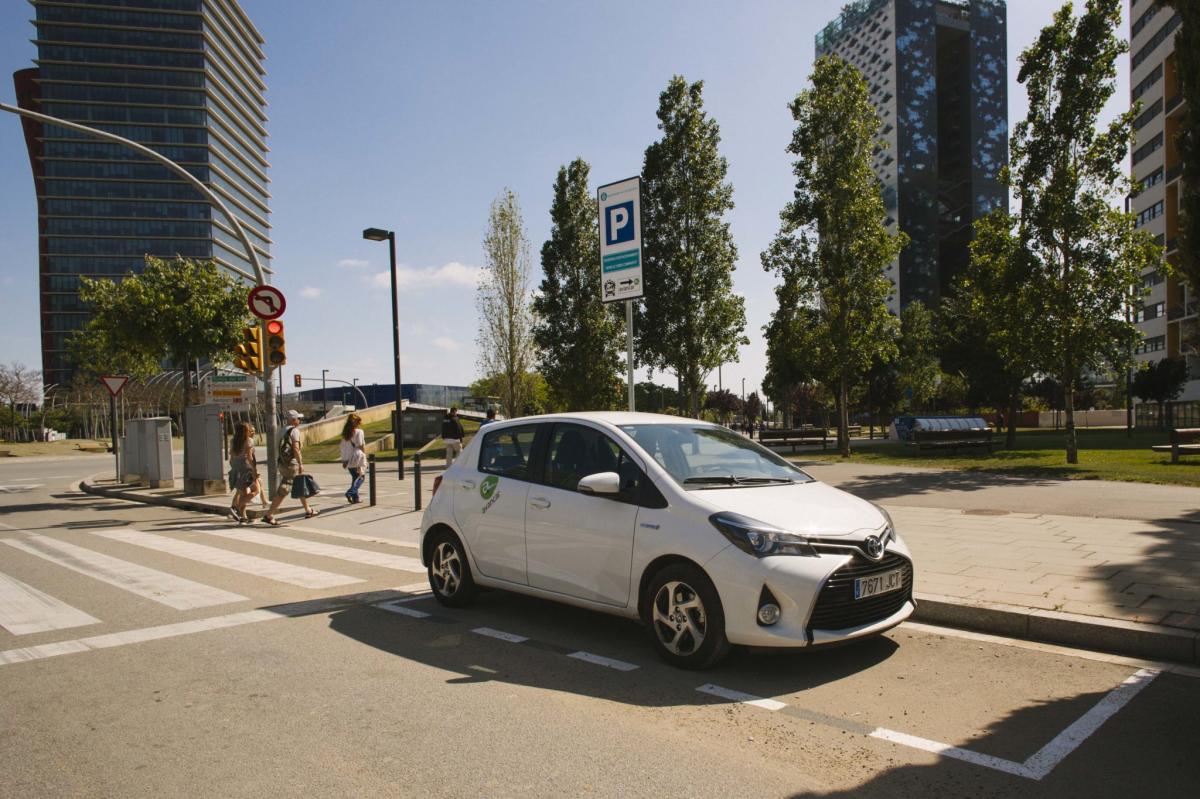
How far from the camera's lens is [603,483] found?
5.03m

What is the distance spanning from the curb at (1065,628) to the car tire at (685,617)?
2.15 metres

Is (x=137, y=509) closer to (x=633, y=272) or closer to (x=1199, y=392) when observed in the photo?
(x=633, y=272)

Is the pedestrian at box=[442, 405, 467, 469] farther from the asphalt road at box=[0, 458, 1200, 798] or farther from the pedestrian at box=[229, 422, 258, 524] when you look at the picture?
the asphalt road at box=[0, 458, 1200, 798]

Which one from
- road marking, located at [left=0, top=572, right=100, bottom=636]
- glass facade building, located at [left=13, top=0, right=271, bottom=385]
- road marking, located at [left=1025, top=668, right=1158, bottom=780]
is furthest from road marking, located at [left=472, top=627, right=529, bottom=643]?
glass facade building, located at [left=13, top=0, right=271, bottom=385]

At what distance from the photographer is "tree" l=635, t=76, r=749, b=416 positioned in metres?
29.6

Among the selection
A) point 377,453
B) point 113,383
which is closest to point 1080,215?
point 113,383

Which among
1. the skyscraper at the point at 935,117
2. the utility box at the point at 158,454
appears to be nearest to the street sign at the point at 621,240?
the utility box at the point at 158,454

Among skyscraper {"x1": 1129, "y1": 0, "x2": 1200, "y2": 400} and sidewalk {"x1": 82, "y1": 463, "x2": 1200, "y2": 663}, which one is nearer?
sidewalk {"x1": 82, "y1": 463, "x2": 1200, "y2": 663}

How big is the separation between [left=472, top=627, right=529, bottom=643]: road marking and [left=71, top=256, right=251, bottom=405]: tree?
54.3ft

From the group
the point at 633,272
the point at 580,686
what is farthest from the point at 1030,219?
the point at 580,686

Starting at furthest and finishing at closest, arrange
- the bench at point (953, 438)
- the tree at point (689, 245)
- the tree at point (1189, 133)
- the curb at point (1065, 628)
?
the tree at point (689, 245)
the bench at point (953, 438)
the tree at point (1189, 133)
the curb at point (1065, 628)

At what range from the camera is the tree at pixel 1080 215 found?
18844 mm

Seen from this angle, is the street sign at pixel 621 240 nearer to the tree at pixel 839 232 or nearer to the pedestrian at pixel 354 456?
the pedestrian at pixel 354 456

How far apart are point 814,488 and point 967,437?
21465 millimetres
